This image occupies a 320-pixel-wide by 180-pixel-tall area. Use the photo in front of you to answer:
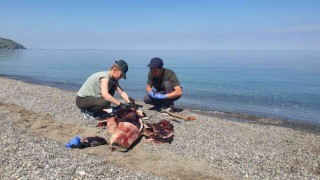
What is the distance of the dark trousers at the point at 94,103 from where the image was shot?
12.1m

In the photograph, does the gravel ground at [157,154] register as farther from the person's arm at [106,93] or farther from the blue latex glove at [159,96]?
the blue latex glove at [159,96]

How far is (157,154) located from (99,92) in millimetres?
4021

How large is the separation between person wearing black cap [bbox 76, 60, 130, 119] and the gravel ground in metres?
0.49

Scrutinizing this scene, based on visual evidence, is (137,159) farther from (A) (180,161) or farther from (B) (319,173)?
(B) (319,173)

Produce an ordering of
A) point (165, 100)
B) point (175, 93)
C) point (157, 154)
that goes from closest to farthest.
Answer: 1. point (157, 154)
2. point (175, 93)
3. point (165, 100)

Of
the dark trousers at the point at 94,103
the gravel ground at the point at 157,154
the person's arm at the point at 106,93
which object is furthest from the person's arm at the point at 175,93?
the person's arm at the point at 106,93

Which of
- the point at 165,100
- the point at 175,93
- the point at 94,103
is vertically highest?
the point at 175,93

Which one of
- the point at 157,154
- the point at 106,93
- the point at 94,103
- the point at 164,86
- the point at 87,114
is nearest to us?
the point at 157,154

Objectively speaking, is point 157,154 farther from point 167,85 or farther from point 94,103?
point 167,85

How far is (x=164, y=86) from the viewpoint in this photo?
14039 millimetres

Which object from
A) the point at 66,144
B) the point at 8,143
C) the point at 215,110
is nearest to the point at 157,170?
the point at 66,144

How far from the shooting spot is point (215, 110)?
2158 centimetres

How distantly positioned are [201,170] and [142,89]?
926 inches

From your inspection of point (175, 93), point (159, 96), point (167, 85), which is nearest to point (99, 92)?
point (159, 96)
